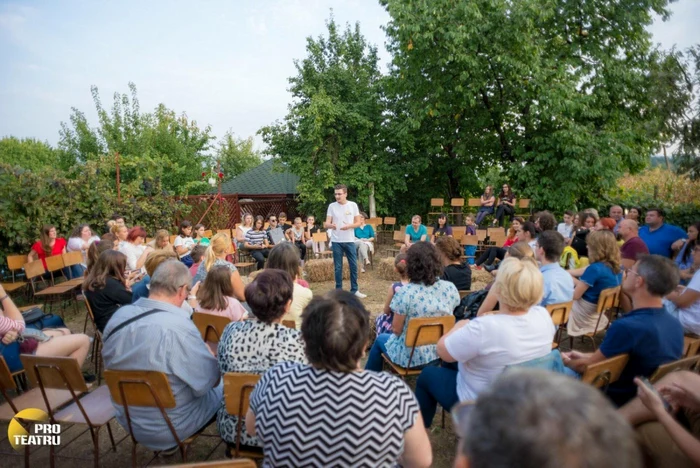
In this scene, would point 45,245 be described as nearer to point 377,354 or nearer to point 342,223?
point 342,223

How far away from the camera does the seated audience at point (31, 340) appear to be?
11.2 ft

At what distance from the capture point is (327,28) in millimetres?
17906

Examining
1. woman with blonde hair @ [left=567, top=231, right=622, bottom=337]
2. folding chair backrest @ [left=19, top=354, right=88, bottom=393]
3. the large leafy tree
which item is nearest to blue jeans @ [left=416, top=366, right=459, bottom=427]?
folding chair backrest @ [left=19, top=354, right=88, bottom=393]

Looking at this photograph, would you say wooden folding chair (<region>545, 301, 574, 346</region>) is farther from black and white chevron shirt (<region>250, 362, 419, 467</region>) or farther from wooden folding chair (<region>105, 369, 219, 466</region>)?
wooden folding chair (<region>105, 369, 219, 466</region>)

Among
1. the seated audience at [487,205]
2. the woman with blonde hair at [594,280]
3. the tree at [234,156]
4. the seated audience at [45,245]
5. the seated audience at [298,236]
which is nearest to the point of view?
the woman with blonde hair at [594,280]

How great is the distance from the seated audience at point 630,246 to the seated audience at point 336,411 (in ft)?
16.6

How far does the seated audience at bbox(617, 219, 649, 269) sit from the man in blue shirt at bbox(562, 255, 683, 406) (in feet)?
11.1

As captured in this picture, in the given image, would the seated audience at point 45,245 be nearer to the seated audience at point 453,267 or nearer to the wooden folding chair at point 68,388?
the wooden folding chair at point 68,388

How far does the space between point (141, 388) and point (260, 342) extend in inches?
27.8

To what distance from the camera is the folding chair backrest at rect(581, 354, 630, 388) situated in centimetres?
224

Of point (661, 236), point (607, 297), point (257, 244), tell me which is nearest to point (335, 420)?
point (607, 297)

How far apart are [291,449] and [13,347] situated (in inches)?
128

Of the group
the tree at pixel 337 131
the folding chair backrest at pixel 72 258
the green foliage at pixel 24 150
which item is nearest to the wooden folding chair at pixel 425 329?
the folding chair backrest at pixel 72 258

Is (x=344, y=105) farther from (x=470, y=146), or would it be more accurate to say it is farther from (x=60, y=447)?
(x=60, y=447)
